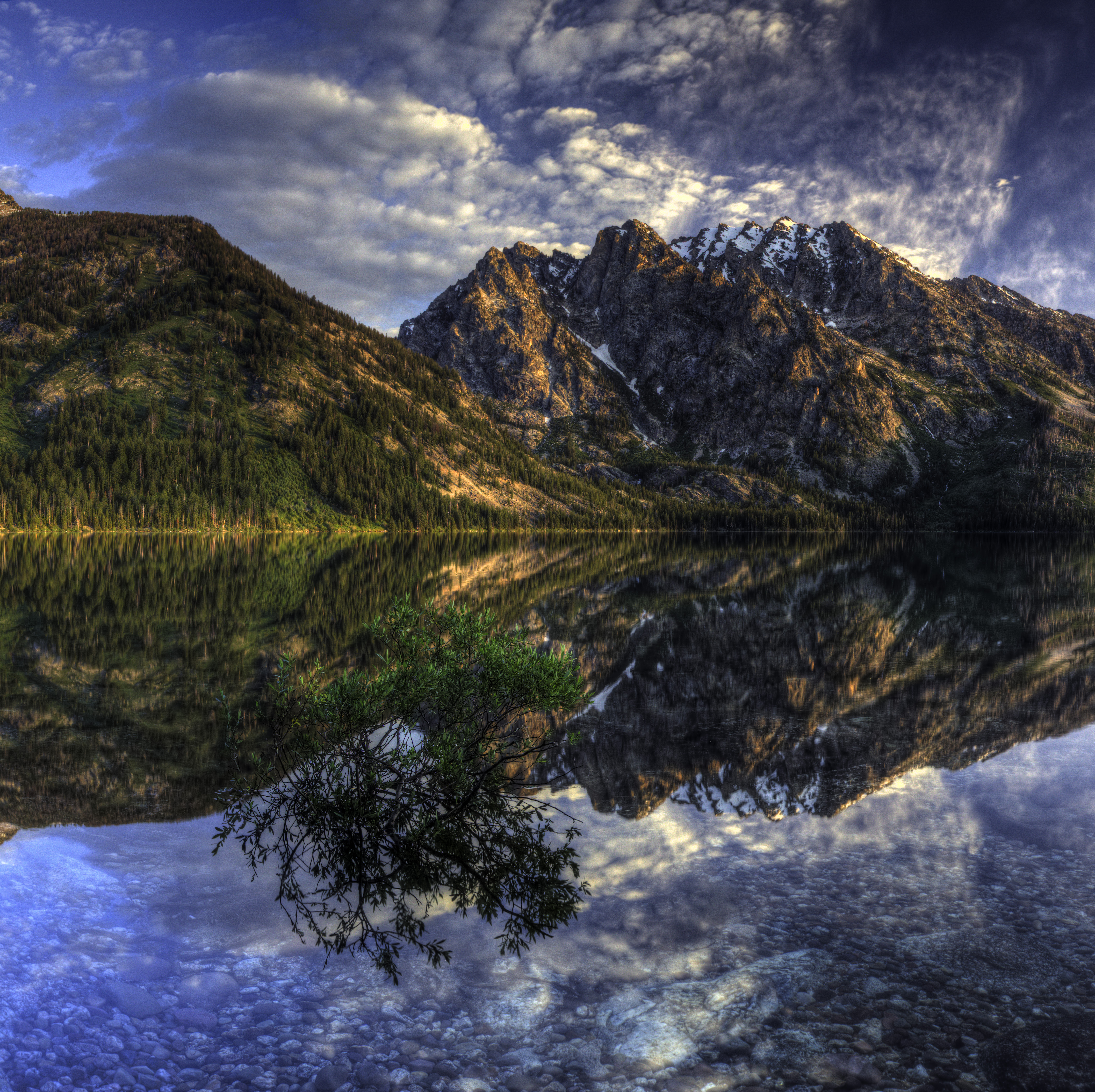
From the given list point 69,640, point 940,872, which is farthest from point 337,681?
point 69,640

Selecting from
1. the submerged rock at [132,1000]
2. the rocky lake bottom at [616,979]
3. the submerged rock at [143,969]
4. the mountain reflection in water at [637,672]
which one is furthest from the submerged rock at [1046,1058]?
the submerged rock at [143,969]

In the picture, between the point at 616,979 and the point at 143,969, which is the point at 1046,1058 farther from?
the point at 143,969

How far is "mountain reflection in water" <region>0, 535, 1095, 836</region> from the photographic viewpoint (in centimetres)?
1622

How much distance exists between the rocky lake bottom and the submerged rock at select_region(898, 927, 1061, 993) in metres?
0.04

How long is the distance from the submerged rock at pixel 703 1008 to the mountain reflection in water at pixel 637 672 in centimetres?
568

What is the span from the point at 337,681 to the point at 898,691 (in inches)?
849

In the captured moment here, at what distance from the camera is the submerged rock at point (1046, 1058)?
22.7 ft

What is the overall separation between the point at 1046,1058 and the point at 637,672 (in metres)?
20.7

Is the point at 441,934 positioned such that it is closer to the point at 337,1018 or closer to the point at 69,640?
the point at 337,1018

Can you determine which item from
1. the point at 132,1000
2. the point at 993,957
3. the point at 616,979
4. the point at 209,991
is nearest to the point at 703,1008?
the point at 616,979

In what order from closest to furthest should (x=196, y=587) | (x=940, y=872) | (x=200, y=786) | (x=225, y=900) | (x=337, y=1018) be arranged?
(x=337, y=1018), (x=225, y=900), (x=940, y=872), (x=200, y=786), (x=196, y=587)

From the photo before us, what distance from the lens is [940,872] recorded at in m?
12.1

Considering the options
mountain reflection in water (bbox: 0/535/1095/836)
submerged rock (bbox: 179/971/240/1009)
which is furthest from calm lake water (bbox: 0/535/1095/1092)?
mountain reflection in water (bbox: 0/535/1095/836)

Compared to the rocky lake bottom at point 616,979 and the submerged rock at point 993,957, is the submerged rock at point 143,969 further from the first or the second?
the submerged rock at point 993,957
